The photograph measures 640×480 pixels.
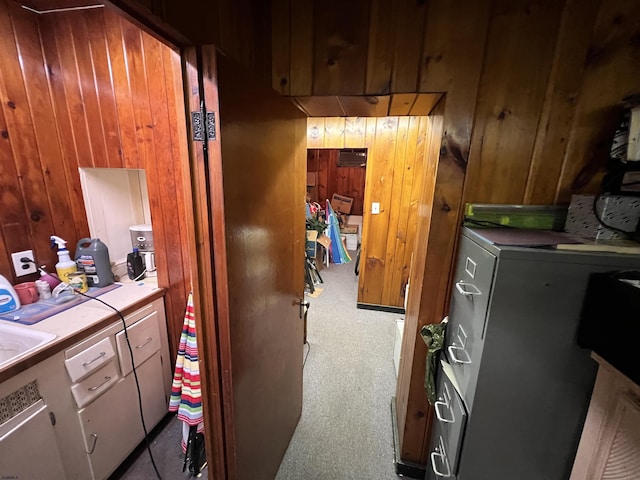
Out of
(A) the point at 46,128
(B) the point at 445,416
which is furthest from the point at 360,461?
(A) the point at 46,128

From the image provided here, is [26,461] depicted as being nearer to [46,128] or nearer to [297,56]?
[46,128]

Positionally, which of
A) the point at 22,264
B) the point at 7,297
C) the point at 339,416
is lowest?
the point at 339,416

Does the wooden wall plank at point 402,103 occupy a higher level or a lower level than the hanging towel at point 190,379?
higher

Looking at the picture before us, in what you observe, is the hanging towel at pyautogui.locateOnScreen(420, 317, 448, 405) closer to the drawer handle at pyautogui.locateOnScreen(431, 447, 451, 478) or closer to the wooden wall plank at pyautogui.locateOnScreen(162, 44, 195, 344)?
the drawer handle at pyautogui.locateOnScreen(431, 447, 451, 478)

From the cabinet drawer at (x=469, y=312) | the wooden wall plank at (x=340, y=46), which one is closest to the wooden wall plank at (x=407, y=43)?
the wooden wall plank at (x=340, y=46)

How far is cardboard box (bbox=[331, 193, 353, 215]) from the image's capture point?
20.9 feet

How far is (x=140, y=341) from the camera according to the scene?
1.48 m

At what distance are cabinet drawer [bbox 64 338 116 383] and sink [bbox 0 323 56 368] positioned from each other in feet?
0.49

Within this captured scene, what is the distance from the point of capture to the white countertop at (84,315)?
1.06 meters

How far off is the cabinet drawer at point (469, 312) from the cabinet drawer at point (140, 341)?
1.61 m

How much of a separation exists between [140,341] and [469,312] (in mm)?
1683

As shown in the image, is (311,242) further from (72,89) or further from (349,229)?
(72,89)

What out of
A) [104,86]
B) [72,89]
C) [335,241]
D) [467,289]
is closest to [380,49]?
[467,289]

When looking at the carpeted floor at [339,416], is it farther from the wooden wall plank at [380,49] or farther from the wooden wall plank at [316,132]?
the wooden wall plank at [316,132]
